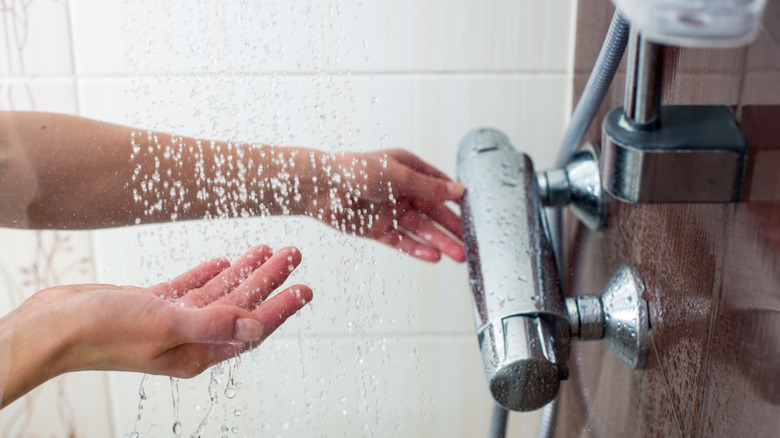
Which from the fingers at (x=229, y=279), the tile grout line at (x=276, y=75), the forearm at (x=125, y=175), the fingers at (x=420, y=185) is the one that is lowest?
the fingers at (x=229, y=279)

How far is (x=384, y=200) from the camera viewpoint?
62 cm

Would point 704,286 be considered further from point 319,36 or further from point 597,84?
point 319,36

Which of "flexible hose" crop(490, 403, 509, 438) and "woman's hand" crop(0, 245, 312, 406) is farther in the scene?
"flexible hose" crop(490, 403, 509, 438)

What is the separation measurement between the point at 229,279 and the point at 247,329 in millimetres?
59

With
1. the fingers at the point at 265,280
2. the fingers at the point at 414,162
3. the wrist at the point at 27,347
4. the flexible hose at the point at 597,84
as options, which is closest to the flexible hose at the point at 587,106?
the flexible hose at the point at 597,84

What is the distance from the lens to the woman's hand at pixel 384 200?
0.61m

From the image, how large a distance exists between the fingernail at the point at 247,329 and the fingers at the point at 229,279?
29 millimetres

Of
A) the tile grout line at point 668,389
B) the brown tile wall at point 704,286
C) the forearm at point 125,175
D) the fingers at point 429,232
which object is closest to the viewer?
the brown tile wall at point 704,286

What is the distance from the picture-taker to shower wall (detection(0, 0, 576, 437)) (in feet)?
1.89

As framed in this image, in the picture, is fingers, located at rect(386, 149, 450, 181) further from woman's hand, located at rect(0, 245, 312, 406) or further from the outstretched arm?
woman's hand, located at rect(0, 245, 312, 406)

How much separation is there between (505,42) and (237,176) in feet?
0.90

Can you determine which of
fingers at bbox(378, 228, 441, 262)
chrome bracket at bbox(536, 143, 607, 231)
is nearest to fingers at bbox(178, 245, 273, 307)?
fingers at bbox(378, 228, 441, 262)

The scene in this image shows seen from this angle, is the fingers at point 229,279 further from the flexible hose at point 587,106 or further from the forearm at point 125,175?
the flexible hose at point 587,106

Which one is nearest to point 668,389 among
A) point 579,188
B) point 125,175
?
point 579,188
